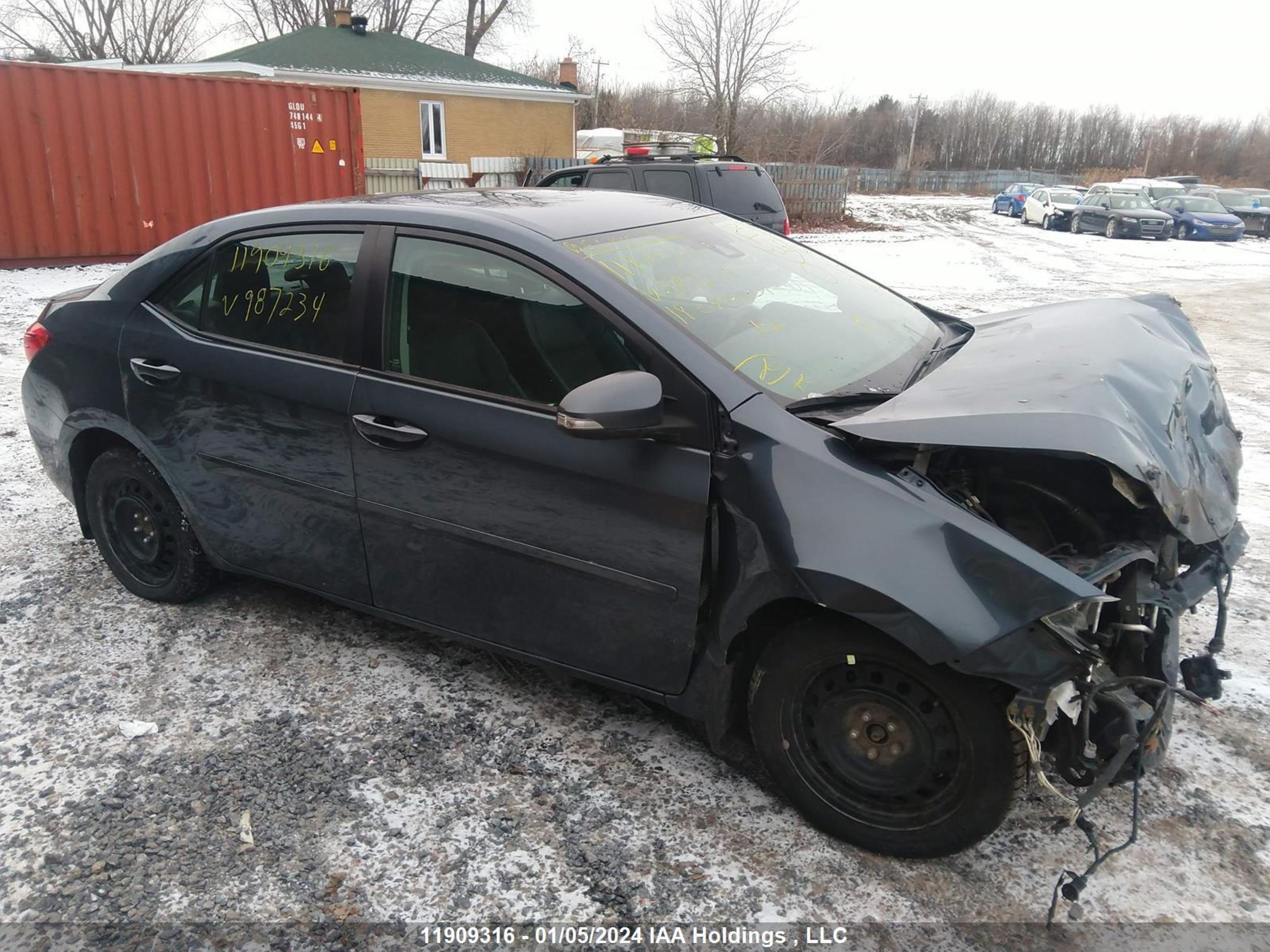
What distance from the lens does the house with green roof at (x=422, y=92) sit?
77.7 ft

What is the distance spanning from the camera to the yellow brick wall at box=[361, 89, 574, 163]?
24281mm

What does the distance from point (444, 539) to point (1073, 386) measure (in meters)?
1.93

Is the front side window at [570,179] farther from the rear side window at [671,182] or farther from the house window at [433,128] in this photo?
the house window at [433,128]

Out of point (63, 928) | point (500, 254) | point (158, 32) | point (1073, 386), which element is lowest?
point (63, 928)

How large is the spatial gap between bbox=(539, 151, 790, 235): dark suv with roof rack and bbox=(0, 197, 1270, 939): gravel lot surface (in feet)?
24.3

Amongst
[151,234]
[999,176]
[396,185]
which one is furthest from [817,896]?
[999,176]

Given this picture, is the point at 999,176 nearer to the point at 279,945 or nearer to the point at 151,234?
the point at 151,234

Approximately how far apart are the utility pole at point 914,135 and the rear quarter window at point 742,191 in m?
50.0

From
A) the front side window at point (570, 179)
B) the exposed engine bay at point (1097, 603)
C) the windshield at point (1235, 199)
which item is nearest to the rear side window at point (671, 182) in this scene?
the front side window at point (570, 179)

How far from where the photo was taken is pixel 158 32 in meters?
42.6

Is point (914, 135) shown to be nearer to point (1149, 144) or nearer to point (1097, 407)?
point (1149, 144)

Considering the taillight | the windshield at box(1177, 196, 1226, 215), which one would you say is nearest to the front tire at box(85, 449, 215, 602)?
the taillight

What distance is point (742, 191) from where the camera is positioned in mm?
10328

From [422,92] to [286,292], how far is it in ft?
79.6
